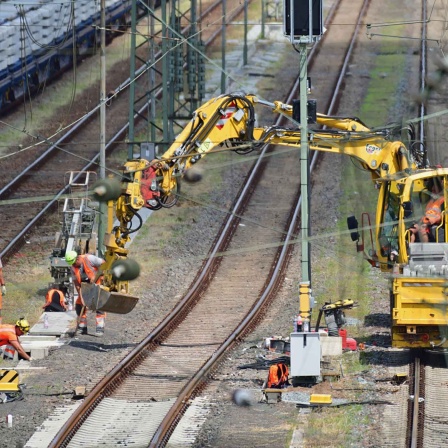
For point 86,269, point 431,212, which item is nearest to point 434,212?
point 431,212

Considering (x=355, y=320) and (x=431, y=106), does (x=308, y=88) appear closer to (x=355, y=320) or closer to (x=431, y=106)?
(x=355, y=320)

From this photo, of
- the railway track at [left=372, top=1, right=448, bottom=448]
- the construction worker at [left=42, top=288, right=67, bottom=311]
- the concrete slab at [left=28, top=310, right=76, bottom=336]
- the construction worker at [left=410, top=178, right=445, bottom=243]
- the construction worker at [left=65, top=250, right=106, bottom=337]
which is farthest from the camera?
the construction worker at [left=42, top=288, right=67, bottom=311]

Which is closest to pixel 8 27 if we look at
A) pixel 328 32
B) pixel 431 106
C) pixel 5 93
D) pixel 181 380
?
pixel 5 93

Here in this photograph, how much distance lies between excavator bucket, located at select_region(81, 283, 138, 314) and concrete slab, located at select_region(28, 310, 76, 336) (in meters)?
2.08

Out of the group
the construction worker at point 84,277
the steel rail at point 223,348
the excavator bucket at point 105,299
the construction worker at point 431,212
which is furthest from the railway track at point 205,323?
the construction worker at point 431,212

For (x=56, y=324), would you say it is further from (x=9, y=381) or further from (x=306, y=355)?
(x=306, y=355)

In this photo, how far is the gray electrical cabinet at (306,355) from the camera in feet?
67.0

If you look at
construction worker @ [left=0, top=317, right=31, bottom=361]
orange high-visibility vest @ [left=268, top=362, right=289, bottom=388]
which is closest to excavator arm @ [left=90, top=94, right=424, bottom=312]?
construction worker @ [left=0, top=317, right=31, bottom=361]

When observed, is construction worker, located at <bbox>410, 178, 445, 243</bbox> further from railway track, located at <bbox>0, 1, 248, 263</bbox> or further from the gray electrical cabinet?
railway track, located at <bbox>0, 1, 248, 263</bbox>

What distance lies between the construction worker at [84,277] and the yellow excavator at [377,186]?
3.72 feet

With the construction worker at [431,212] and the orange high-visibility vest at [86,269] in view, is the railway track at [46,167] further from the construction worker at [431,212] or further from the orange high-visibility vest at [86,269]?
the construction worker at [431,212]

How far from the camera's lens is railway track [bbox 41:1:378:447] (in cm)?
1892

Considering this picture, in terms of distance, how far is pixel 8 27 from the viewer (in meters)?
42.9

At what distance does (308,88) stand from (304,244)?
7.93 feet
